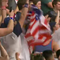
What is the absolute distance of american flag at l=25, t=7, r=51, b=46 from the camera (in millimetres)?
1728

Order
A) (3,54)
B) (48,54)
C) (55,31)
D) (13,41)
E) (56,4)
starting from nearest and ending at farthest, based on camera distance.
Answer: (3,54) < (13,41) < (48,54) < (55,31) < (56,4)

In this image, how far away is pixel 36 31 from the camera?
1761 mm

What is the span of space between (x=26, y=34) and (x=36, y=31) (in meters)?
0.08

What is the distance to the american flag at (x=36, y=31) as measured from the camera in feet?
5.67

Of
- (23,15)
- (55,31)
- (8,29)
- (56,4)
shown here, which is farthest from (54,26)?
(8,29)

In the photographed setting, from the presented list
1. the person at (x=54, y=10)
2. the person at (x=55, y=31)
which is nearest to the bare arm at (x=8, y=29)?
the person at (x=55, y=31)

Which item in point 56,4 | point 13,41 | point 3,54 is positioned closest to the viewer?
point 3,54

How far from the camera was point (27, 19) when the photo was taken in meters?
1.73

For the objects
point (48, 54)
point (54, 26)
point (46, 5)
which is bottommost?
point (48, 54)

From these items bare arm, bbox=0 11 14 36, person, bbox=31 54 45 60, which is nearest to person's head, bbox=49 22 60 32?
person, bbox=31 54 45 60

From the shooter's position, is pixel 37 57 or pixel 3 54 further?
pixel 37 57

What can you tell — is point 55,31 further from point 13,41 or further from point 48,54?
point 13,41

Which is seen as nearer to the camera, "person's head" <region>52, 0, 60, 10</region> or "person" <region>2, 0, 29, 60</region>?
"person" <region>2, 0, 29, 60</region>

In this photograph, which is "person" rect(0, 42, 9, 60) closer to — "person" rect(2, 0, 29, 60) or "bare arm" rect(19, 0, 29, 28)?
"person" rect(2, 0, 29, 60)
